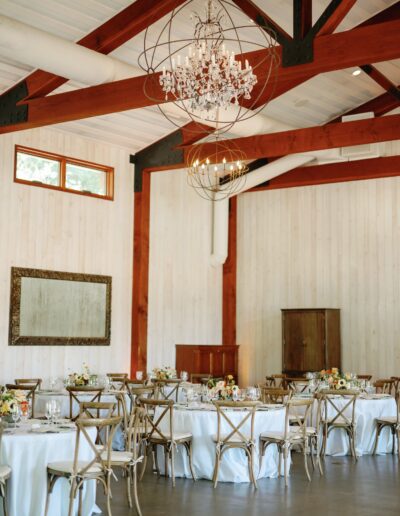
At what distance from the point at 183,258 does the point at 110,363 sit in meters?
2.91

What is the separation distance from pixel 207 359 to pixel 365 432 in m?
5.01

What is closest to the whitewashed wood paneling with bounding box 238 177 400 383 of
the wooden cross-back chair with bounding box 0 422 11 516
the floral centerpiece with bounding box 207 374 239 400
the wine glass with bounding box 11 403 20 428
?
the floral centerpiece with bounding box 207 374 239 400

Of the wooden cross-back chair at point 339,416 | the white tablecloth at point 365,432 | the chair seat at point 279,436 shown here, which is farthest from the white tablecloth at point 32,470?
the white tablecloth at point 365,432

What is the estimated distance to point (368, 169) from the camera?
46.6 ft

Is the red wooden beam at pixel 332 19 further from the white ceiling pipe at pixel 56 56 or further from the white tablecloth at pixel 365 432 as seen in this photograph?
the white tablecloth at pixel 365 432

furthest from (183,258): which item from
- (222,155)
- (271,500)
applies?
(271,500)

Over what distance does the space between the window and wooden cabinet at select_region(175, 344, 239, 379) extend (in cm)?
339

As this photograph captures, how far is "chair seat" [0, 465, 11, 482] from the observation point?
5513 millimetres

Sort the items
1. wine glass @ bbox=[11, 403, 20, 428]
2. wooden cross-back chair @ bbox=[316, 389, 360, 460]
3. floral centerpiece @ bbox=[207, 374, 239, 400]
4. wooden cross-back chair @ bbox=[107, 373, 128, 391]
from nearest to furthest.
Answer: wine glass @ bbox=[11, 403, 20, 428] → floral centerpiece @ bbox=[207, 374, 239, 400] → wooden cross-back chair @ bbox=[316, 389, 360, 460] → wooden cross-back chair @ bbox=[107, 373, 128, 391]

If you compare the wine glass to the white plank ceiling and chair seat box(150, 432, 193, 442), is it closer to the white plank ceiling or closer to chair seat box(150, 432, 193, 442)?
chair seat box(150, 432, 193, 442)

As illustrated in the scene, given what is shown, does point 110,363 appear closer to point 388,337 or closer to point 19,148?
point 19,148

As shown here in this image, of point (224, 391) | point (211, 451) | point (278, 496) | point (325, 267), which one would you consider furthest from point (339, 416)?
point (325, 267)

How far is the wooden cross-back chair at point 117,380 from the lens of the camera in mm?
11141

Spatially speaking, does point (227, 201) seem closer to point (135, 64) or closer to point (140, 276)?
point (140, 276)
